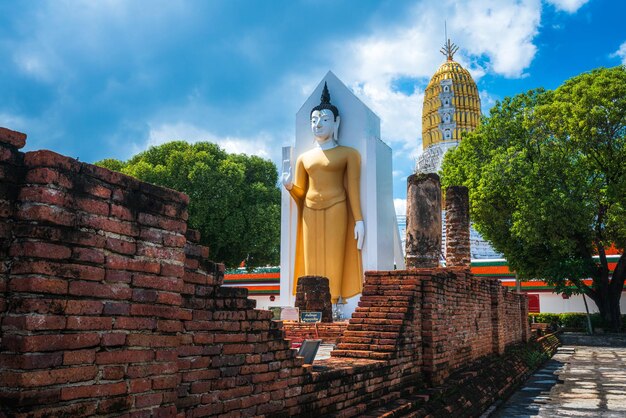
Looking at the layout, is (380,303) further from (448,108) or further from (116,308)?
(448,108)

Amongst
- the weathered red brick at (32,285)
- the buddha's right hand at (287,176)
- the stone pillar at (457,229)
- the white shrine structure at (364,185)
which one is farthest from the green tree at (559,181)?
the weathered red brick at (32,285)

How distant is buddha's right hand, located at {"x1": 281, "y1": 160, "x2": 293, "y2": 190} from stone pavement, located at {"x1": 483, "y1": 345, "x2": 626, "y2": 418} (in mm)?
8099

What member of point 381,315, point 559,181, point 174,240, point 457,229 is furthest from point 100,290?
point 559,181

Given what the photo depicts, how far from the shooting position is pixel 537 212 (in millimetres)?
17750

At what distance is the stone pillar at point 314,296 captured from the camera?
1389cm

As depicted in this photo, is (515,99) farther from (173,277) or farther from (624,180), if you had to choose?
(173,277)

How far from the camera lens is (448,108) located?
52344 millimetres

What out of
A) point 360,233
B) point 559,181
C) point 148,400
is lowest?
point 148,400

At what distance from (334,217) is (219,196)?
8079mm

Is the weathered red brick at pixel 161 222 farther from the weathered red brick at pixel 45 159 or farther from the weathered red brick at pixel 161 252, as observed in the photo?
the weathered red brick at pixel 45 159

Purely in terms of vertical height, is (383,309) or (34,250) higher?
(34,250)

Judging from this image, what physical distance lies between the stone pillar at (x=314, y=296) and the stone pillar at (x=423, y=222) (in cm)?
428

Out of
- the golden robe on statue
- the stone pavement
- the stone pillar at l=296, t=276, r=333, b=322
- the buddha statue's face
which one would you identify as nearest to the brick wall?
the stone pavement

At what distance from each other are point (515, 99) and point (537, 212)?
505cm
